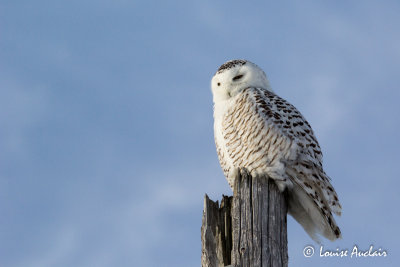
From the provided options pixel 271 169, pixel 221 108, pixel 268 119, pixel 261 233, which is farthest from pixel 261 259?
pixel 221 108

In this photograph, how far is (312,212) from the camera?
192 inches

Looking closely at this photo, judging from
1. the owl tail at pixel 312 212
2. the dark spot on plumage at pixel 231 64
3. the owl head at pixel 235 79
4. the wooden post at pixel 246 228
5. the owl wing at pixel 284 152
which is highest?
the dark spot on plumage at pixel 231 64

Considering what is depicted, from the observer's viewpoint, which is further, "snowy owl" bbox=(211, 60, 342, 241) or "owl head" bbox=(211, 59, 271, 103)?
"owl head" bbox=(211, 59, 271, 103)

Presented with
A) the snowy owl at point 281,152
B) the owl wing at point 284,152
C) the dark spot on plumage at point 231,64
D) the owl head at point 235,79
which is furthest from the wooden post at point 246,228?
the dark spot on plumage at point 231,64

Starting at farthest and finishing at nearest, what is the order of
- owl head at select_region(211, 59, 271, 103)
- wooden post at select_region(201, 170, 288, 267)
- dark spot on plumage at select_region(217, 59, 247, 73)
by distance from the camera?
dark spot on plumage at select_region(217, 59, 247, 73), owl head at select_region(211, 59, 271, 103), wooden post at select_region(201, 170, 288, 267)

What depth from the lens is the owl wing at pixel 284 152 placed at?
4.77 meters

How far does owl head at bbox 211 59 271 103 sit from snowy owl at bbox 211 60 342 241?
8.6 inches

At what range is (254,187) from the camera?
13.4 ft

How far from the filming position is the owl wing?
188 inches

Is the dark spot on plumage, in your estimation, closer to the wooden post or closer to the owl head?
the owl head

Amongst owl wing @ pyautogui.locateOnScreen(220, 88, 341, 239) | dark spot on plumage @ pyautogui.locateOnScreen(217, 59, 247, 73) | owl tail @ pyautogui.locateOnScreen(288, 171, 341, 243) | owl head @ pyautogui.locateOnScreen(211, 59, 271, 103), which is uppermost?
dark spot on plumage @ pyautogui.locateOnScreen(217, 59, 247, 73)

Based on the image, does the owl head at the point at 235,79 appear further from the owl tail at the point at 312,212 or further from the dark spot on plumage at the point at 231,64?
the owl tail at the point at 312,212

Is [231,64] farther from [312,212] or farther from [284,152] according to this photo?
[312,212]

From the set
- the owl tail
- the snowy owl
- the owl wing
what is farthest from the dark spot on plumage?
the owl tail
